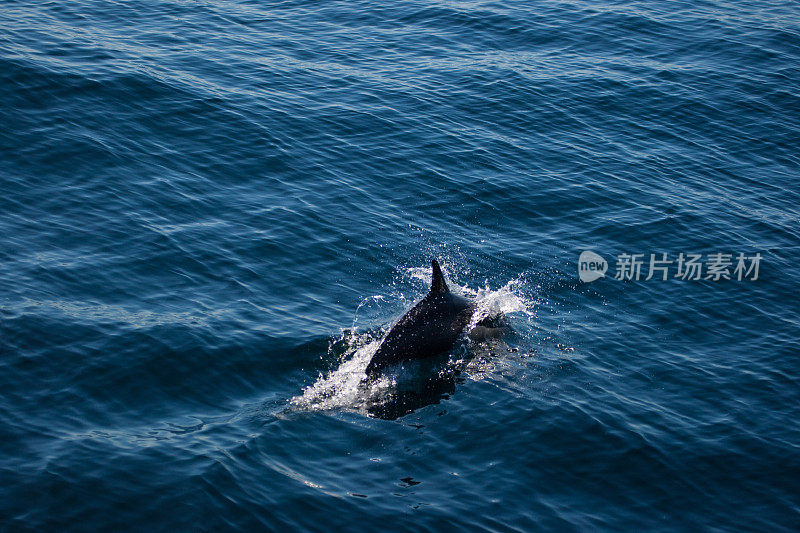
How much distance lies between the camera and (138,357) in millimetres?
16875

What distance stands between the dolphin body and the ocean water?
44 centimetres

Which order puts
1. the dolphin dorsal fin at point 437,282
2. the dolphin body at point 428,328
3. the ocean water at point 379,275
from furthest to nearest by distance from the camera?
1. the dolphin dorsal fin at point 437,282
2. the dolphin body at point 428,328
3. the ocean water at point 379,275

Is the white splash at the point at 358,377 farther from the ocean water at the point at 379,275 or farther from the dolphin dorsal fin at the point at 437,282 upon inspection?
the dolphin dorsal fin at the point at 437,282

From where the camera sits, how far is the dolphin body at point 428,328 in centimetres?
1755

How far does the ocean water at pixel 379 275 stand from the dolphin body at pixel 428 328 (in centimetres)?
44

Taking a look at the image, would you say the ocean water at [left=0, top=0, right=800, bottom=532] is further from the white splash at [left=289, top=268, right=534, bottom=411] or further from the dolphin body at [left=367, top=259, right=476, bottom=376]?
the dolphin body at [left=367, top=259, right=476, bottom=376]

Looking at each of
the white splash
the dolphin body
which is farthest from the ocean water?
the dolphin body

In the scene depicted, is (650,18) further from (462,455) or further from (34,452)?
(34,452)

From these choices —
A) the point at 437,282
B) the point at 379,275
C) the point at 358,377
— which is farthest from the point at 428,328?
the point at 379,275

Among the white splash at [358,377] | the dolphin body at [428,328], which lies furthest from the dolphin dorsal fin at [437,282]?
the white splash at [358,377]

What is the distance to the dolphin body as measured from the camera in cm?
1755

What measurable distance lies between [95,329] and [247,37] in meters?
22.7

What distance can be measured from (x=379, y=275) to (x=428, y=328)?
355 centimetres

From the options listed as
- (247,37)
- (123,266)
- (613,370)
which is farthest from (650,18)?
(123,266)
